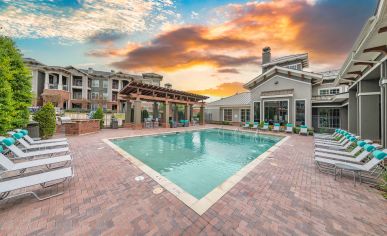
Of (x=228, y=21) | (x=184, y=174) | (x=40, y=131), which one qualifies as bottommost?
(x=184, y=174)

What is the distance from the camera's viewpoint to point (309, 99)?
16.5 m

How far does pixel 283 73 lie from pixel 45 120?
24.1 m

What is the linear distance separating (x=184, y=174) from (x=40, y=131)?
1096cm

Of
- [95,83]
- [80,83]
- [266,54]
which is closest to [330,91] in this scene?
[266,54]

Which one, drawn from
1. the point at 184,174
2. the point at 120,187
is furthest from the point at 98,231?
the point at 184,174

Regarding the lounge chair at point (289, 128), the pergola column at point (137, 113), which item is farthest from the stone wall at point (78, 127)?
the lounge chair at point (289, 128)

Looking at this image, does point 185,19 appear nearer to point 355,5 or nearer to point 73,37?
point 73,37

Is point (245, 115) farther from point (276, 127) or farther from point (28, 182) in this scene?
point (28, 182)

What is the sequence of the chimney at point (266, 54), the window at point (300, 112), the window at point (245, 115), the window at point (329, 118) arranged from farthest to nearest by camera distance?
the chimney at point (266, 54) < the window at point (245, 115) < the window at point (300, 112) < the window at point (329, 118)

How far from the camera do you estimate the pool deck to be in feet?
8.27

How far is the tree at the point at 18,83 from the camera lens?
7609mm

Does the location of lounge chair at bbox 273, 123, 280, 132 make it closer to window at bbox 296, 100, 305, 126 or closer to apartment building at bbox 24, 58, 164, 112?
window at bbox 296, 100, 305, 126

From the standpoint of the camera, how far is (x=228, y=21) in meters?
12.1

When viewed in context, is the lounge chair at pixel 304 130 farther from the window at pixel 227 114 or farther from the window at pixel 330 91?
the window at pixel 227 114
